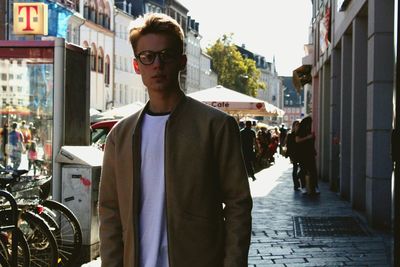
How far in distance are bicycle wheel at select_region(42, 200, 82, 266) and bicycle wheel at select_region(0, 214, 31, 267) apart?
99 cm

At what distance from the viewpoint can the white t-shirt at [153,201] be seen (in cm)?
316

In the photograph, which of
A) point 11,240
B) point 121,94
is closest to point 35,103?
point 11,240

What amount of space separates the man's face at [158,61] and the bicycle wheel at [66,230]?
4.97m

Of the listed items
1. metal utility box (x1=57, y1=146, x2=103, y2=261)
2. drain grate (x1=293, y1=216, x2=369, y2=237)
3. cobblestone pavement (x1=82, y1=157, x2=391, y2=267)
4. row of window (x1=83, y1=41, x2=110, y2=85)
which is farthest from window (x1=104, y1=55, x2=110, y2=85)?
metal utility box (x1=57, y1=146, x2=103, y2=261)

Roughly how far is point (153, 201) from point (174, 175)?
0.13 metres

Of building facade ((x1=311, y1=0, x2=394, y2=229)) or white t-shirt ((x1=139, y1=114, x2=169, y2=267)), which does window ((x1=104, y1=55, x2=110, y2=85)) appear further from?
white t-shirt ((x1=139, y1=114, x2=169, y2=267))

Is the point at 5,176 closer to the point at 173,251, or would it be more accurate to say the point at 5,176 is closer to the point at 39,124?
the point at 39,124

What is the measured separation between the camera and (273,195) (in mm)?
18297

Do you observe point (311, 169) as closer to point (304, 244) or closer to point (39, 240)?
point (304, 244)

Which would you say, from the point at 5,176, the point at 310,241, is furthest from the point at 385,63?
the point at 5,176

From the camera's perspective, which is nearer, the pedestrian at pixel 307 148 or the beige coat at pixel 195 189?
the beige coat at pixel 195 189

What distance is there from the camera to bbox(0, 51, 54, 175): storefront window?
30.7 ft

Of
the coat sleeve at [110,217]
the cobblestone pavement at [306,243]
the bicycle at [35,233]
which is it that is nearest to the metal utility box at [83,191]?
the bicycle at [35,233]

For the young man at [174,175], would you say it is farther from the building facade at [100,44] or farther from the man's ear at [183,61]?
the building facade at [100,44]
